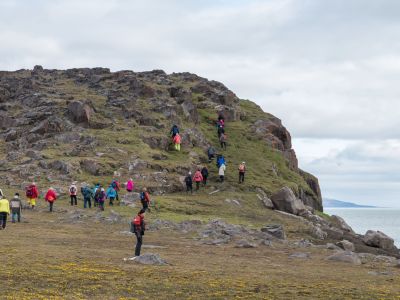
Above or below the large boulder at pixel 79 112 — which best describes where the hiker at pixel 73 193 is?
below

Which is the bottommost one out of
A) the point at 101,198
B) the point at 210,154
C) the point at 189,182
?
the point at 101,198

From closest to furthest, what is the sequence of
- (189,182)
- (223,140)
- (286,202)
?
(286,202) < (189,182) < (223,140)

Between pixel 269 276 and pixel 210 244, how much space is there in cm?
1198

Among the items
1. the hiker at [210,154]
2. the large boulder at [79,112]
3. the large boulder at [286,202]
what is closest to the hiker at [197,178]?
the large boulder at [286,202]

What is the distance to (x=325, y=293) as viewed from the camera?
77.2ft

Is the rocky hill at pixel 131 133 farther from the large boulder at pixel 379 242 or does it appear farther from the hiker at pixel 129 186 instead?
the large boulder at pixel 379 242

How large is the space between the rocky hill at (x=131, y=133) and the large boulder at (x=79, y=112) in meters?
0.14

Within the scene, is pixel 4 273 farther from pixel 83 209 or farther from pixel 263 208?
pixel 263 208

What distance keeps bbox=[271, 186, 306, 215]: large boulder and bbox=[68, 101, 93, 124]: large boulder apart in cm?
2998

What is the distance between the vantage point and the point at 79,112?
7600cm

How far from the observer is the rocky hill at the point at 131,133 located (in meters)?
63.6

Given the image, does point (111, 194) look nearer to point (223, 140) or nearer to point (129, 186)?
point (129, 186)

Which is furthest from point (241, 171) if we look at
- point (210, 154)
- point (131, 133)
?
point (131, 133)

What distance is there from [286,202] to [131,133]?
26.1 metres
